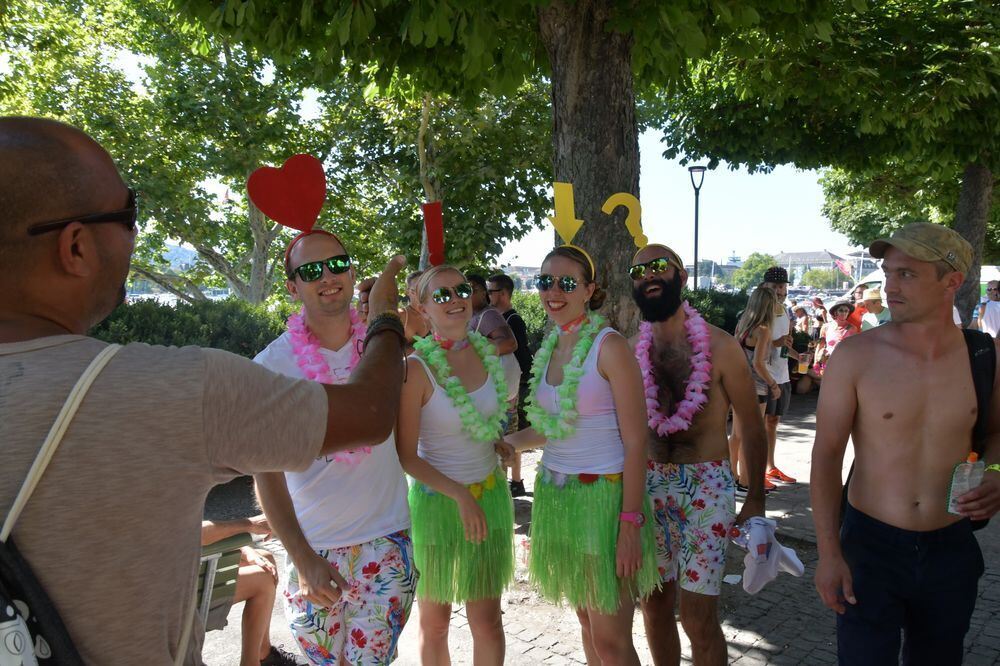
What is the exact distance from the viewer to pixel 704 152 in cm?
1262

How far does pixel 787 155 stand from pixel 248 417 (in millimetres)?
12711

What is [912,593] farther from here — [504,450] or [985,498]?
[504,450]

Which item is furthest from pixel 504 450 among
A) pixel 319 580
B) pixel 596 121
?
pixel 596 121

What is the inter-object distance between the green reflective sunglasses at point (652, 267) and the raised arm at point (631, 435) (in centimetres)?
62

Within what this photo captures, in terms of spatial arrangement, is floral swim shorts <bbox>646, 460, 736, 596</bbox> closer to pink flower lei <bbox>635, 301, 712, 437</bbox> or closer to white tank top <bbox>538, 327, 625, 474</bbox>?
pink flower lei <bbox>635, 301, 712, 437</bbox>

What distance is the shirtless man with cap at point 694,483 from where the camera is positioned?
3.05 meters

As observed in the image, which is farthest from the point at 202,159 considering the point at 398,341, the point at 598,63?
the point at 398,341

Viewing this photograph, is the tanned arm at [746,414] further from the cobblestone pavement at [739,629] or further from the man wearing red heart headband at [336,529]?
the man wearing red heart headband at [336,529]

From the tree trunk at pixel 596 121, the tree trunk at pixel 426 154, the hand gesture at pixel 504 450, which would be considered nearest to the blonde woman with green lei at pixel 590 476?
the hand gesture at pixel 504 450

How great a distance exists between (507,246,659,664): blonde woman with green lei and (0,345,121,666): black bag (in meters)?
2.15

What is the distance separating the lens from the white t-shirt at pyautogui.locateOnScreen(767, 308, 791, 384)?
708cm

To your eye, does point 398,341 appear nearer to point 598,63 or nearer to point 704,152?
point 598,63

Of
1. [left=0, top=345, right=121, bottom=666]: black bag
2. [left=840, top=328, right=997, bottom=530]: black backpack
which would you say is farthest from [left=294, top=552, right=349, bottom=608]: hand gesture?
[left=840, top=328, right=997, bottom=530]: black backpack

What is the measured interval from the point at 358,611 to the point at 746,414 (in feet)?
6.08
